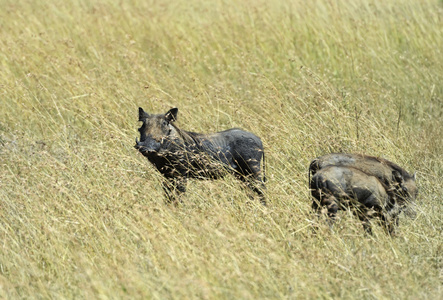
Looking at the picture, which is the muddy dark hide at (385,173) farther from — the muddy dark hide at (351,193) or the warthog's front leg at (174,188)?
the warthog's front leg at (174,188)

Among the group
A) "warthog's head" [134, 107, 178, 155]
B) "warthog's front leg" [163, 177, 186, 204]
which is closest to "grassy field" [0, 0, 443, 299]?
"warthog's front leg" [163, 177, 186, 204]

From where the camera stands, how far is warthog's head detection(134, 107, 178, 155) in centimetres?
487

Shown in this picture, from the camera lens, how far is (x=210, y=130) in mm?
6941

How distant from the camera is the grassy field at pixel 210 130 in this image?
12.6 feet

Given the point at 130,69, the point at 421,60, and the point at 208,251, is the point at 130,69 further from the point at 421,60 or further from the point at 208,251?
the point at 208,251

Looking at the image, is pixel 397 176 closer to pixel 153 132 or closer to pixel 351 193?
pixel 351 193

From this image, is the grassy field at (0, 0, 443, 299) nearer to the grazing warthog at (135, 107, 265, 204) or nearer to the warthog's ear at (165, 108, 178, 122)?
the grazing warthog at (135, 107, 265, 204)

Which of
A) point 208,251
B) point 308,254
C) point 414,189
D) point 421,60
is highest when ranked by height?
point 208,251

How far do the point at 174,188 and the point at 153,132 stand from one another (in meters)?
0.50

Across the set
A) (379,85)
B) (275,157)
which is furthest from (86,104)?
(379,85)

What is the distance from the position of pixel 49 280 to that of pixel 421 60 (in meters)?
6.39

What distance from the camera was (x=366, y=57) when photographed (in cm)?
877

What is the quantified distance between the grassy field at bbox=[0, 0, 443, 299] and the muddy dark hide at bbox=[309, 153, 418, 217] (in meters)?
0.22

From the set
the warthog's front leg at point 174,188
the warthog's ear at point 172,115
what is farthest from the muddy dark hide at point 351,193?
the warthog's ear at point 172,115
